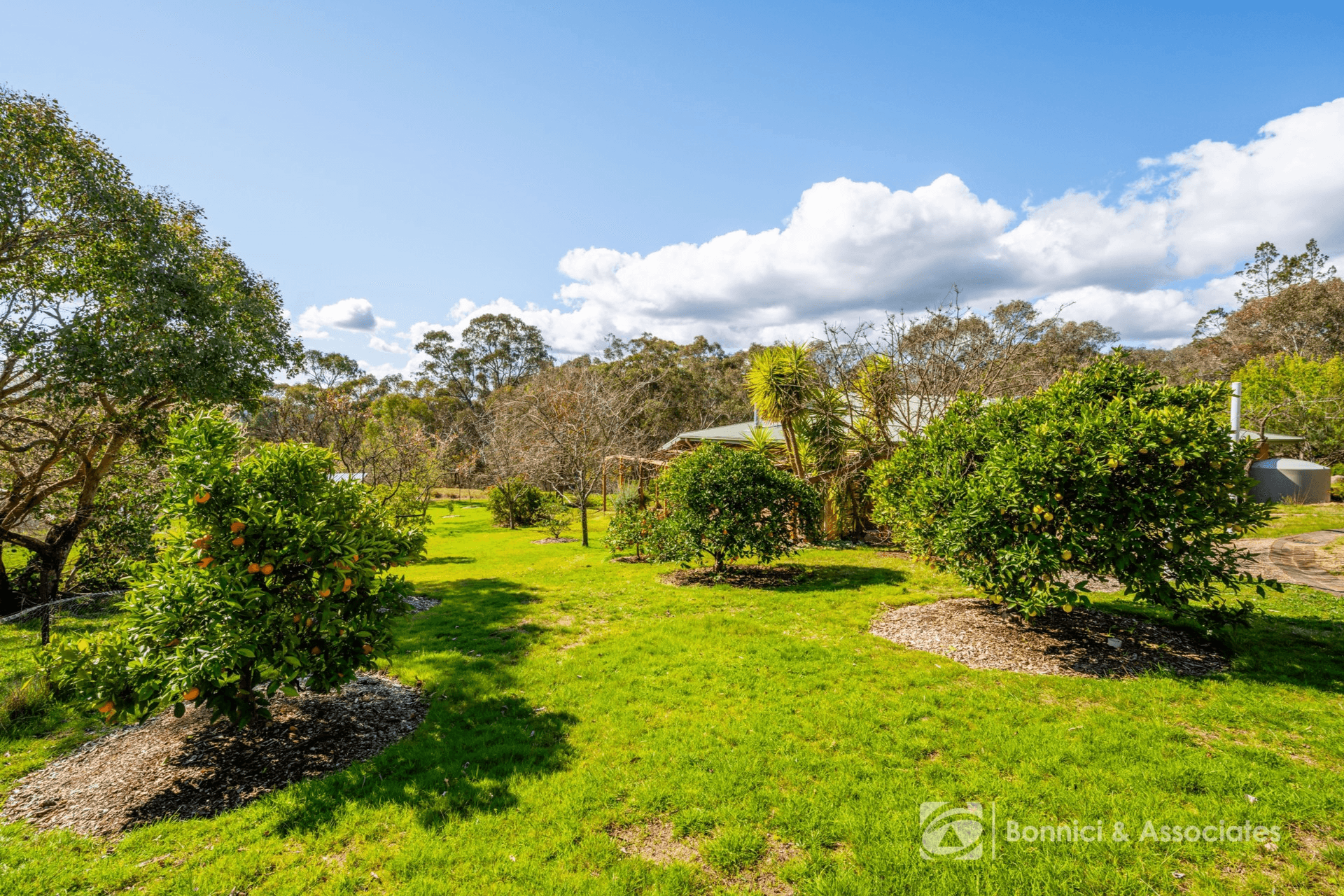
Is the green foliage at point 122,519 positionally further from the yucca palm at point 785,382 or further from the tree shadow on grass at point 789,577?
the yucca palm at point 785,382

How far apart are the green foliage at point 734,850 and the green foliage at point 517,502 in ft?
56.4

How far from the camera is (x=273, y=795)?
3430 mm

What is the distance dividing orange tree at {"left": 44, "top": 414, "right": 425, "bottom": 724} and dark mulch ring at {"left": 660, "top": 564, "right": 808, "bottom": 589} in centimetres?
600

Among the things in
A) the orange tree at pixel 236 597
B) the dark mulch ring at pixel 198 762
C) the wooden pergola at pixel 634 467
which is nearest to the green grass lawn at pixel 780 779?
the dark mulch ring at pixel 198 762

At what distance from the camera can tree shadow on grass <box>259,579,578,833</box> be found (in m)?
3.37

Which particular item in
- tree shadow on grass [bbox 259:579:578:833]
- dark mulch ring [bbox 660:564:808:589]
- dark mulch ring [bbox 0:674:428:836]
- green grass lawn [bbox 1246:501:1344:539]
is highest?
dark mulch ring [bbox 0:674:428:836]

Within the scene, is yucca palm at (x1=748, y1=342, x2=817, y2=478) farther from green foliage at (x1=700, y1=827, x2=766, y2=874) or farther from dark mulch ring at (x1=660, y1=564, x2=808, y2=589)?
green foliage at (x1=700, y1=827, x2=766, y2=874)

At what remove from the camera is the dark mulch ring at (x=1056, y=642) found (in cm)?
500

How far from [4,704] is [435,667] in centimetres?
338

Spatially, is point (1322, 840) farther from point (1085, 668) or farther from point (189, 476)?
point (189, 476)

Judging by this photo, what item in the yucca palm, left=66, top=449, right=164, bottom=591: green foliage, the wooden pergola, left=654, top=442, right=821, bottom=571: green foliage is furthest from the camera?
the wooden pergola

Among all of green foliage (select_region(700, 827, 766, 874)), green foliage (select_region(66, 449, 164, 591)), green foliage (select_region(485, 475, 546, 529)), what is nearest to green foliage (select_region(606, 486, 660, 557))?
green foliage (select_region(700, 827, 766, 874))

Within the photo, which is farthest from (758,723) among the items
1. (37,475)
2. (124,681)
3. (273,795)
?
(37,475)

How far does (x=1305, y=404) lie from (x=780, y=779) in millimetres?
27538
